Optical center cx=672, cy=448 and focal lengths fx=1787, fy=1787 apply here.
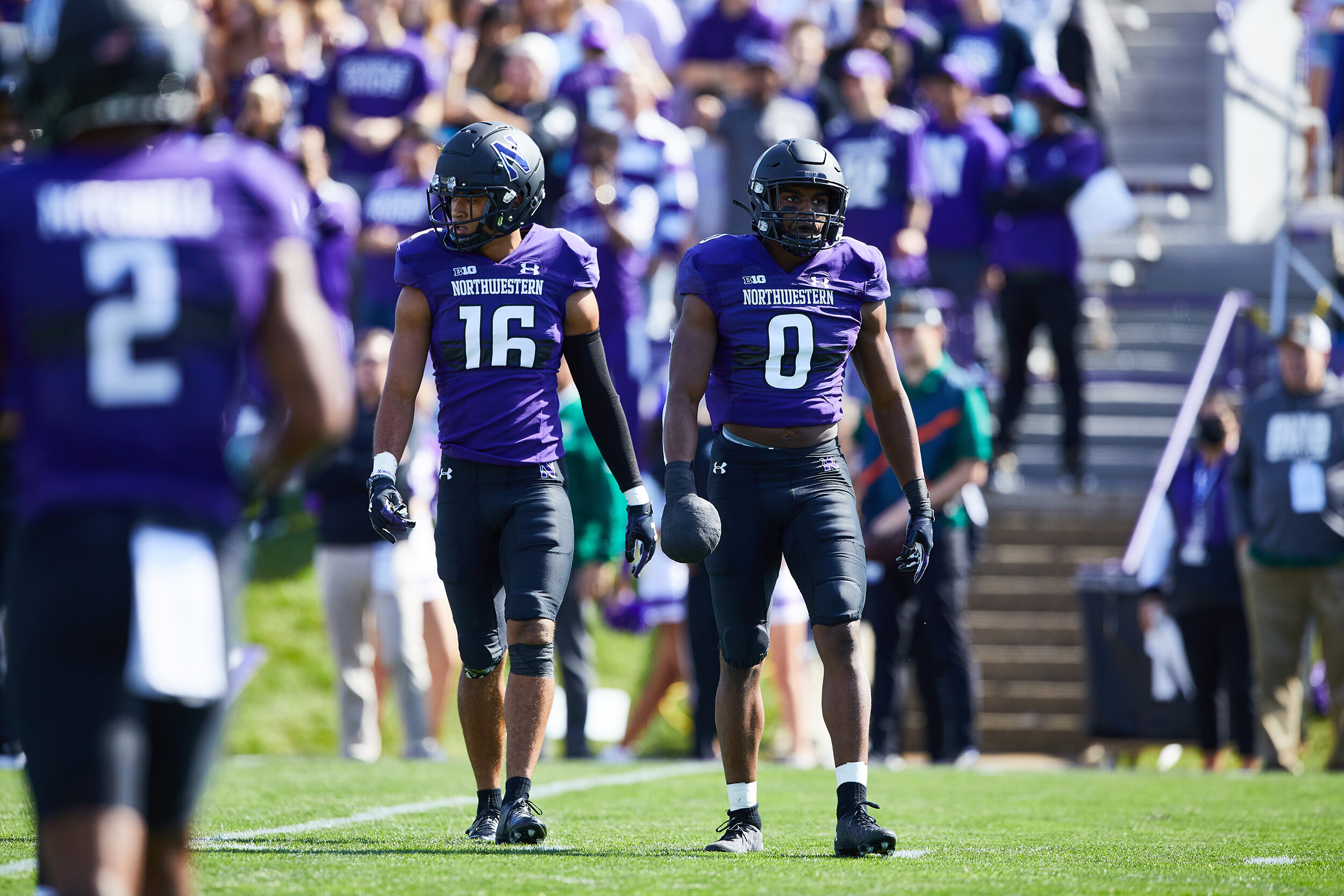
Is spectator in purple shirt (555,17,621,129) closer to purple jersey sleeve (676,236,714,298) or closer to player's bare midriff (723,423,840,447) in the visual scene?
purple jersey sleeve (676,236,714,298)

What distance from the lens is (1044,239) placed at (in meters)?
11.0

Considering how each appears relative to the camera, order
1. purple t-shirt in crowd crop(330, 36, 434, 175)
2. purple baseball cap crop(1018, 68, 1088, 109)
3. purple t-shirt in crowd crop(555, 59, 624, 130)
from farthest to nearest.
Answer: purple t-shirt in crowd crop(330, 36, 434, 175), purple t-shirt in crowd crop(555, 59, 624, 130), purple baseball cap crop(1018, 68, 1088, 109)

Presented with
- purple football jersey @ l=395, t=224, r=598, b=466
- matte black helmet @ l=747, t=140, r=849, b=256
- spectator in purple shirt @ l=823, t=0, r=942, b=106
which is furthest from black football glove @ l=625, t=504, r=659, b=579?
spectator in purple shirt @ l=823, t=0, r=942, b=106

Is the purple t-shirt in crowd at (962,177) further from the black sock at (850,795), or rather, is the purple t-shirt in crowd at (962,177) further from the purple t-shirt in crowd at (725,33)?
the black sock at (850,795)

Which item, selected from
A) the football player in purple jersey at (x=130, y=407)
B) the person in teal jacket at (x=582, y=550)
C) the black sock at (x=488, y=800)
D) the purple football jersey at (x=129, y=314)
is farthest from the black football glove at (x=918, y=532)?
the person in teal jacket at (x=582, y=550)

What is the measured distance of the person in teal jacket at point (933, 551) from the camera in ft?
29.1

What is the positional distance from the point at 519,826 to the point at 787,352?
1.61 m

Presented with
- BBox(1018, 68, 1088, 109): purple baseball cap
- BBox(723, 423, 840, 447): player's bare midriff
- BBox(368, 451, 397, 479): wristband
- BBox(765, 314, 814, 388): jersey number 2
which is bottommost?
BBox(368, 451, 397, 479): wristband

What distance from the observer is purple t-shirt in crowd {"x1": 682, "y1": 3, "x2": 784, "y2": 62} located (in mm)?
12953

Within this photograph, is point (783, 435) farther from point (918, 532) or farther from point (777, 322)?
point (918, 532)

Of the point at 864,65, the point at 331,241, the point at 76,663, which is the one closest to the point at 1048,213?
the point at 864,65

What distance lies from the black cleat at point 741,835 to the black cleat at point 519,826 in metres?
0.50

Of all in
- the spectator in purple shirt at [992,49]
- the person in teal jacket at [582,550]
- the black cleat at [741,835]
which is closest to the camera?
the black cleat at [741,835]

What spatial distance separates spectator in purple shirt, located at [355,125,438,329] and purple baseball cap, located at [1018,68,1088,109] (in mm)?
3665
